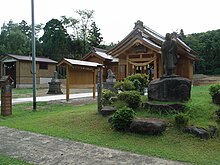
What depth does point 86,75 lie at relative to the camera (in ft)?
52.3

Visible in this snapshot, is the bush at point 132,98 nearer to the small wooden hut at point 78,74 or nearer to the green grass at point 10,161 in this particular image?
the green grass at point 10,161

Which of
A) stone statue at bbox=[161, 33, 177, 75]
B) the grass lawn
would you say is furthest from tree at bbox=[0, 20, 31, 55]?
stone statue at bbox=[161, 33, 177, 75]

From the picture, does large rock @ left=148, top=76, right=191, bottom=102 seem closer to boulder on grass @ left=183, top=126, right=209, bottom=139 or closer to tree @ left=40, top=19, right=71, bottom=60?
boulder on grass @ left=183, top=126, right=209, bottom=139

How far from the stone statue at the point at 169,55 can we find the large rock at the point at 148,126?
8.71 feet

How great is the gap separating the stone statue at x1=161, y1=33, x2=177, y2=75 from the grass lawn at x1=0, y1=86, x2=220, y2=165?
144 centimetres

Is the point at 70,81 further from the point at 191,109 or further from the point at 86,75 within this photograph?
the point at 191,109

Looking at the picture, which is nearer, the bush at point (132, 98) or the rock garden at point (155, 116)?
the rock garden at point (155, 116)

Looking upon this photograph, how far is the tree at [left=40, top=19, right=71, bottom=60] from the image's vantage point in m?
43.9

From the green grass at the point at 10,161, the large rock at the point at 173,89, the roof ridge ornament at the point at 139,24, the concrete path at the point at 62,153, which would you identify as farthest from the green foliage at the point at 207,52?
the green grass at the point at 10,161

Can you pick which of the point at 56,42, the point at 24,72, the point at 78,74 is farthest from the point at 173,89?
the point at 56,42

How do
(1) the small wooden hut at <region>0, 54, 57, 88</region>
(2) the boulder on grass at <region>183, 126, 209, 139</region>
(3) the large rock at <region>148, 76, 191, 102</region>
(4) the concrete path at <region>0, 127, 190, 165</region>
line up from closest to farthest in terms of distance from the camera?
(4) the concrete path at <region>0, 127, 190, 165</region>, (2) the boulder on grass at <region>183, 126, 209, 139</region>, (3) the large rock at <region>148, 76, 191, 102</region>, (1) the small wooden hut at <region>0, 54, 57, 88</region>

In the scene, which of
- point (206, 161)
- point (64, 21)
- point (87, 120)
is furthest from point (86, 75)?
point (64, 21)

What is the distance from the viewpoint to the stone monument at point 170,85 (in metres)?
7.73

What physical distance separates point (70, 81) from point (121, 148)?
9.66m
